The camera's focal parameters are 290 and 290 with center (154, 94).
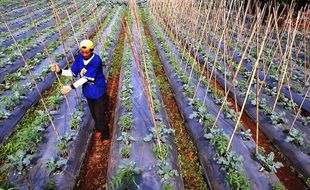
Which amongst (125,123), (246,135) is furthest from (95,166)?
(246,135)

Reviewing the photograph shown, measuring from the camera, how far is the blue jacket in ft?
17.3

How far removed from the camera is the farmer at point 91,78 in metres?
5.16

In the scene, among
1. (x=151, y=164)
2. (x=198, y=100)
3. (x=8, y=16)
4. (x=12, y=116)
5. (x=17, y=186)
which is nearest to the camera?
(x=17, y=186)

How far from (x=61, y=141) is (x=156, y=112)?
2.31m

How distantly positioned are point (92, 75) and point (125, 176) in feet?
6.26

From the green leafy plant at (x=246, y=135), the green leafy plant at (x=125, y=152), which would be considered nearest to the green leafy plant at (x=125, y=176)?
the green leafy plant at (x=125, y=152)

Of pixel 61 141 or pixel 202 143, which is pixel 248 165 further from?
pixel 61 141

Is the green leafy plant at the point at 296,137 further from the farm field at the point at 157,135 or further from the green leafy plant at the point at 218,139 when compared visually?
the green leafy plant at the point at 218,139

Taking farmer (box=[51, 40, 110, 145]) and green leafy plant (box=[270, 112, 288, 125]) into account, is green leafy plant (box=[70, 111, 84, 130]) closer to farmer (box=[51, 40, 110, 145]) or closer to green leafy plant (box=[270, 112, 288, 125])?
farmer (box=[51, 40, 110, 145])

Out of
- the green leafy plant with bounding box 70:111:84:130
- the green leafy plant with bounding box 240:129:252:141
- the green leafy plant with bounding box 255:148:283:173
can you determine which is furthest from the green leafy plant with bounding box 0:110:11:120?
the green leafy plant with bounding box 255:148:283:173

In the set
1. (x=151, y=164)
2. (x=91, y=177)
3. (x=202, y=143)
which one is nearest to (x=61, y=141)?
(x=91, y=177)

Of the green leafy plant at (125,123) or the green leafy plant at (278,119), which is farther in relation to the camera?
the green leafy plant at (278,119)

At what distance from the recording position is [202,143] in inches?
236

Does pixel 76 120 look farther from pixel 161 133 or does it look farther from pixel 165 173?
pixel 165 173
